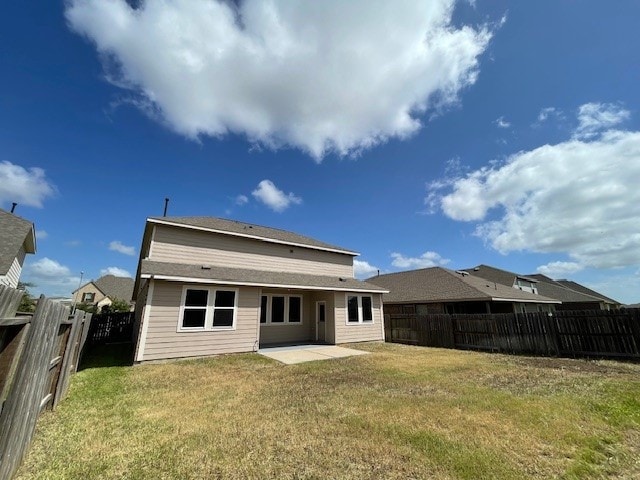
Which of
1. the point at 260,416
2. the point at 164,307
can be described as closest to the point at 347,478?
the point at 260,416

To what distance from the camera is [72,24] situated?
8102 mm

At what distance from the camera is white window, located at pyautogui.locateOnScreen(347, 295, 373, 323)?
1619 cm

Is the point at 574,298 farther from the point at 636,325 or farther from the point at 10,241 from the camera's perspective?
the point at 10,241

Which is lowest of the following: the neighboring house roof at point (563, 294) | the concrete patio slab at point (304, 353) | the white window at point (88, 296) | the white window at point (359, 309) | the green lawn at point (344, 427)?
the green lawn at point (344, 427)

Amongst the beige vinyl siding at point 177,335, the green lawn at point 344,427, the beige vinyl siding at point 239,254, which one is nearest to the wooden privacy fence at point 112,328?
the beige vinyl siding at point 239,254

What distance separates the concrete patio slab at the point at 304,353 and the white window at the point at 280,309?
167cm

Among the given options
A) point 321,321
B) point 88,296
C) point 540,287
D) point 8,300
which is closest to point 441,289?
point 321,321

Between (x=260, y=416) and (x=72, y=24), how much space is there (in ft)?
37.0

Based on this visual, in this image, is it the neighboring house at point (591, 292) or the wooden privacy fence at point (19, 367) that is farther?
the neighboring house at point (591, 292)

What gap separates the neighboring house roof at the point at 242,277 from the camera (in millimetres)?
10836

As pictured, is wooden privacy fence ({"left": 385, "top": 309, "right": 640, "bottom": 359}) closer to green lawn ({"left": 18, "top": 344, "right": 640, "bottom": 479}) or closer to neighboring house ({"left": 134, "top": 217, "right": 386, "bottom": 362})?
neighboring house ({"left": 134, "top": 217, "right": 386, "bottom": 362})

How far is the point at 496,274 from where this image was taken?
90.6 ft

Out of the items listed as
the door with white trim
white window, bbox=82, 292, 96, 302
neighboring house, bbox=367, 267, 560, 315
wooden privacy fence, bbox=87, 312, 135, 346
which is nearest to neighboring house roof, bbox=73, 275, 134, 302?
white window, bbox=82, 292, 96, 302

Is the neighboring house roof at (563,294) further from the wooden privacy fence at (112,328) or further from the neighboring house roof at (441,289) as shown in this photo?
the wooden privacy fence at (112,328)
